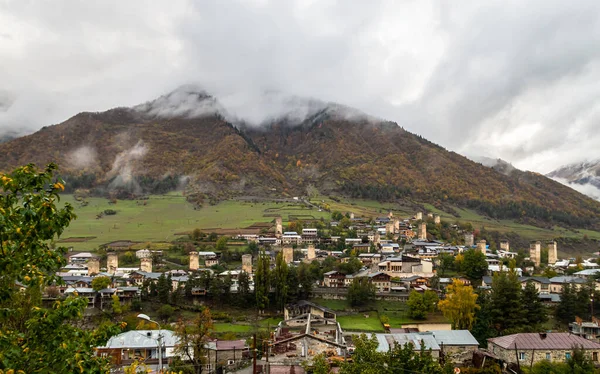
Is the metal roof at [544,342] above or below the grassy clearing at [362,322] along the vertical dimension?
above

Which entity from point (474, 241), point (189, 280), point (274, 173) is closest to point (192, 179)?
point (274, 173)

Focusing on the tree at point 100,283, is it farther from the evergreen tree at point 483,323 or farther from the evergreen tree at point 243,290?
the evergreen tree at point 483,323

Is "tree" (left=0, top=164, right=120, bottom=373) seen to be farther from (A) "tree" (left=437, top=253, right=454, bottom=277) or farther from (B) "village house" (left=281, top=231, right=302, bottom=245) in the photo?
(B) "village house" (left=281, top=231, right=302, bottom=245)

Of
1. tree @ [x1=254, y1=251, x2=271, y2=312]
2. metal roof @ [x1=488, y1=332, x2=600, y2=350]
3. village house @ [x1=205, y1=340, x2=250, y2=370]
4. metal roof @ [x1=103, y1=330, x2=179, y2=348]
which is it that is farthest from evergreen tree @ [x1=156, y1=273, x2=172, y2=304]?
metal roof @ [x1=488, y1=332, x2=600, y2=350]

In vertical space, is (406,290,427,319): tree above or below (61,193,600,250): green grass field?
below

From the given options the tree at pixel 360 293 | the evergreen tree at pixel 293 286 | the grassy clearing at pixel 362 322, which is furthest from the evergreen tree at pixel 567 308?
the evergreen tree at pixel 293 286

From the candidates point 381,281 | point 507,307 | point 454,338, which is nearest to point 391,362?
point 454,338

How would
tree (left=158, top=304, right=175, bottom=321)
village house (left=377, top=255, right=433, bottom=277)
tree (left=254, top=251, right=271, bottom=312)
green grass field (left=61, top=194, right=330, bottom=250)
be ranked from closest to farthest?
tree (left=158, top=304, right=175, bottom=321) → tree (left=254, top=251, right=271, bottom=312) → village house (left=377, top=255, right=433, bottom=277) → green grass field (left=61, top=194, right=330, bottom=250)
